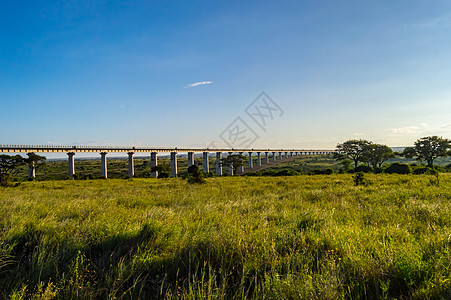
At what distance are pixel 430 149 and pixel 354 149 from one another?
55.7 feet

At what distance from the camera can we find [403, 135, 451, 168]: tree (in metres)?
56.9

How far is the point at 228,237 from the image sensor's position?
3.71 metres

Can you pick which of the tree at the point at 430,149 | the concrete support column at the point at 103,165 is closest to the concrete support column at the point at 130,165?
the concrete support column at the point at 103,165

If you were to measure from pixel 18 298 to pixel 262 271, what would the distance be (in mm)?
2592

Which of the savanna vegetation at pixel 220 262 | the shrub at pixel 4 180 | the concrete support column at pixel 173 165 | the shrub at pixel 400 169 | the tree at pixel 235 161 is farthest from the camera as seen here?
the concrete support column at pixel 173 165

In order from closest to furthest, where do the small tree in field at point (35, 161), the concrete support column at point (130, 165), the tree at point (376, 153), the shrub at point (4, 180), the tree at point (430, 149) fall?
1. the shrub at point (4, 180)
2. the small tree in field at point (35, 161)
3. the tree at point (430, 149)
4. the tree at point (376, 153)
5. the concrete support column at point (130, 165)

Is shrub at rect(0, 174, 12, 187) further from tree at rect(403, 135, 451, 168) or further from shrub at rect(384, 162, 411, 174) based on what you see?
tree at rect(403, 135, 451, 168)

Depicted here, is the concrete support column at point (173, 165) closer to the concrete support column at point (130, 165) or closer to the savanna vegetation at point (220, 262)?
the concrete support column at point (130, 165)

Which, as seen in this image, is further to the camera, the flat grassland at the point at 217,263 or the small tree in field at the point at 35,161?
the small tree in field at the point at 35,161

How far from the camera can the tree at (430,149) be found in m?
56.9

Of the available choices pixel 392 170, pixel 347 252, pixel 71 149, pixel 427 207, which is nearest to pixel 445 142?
pixel 392 170

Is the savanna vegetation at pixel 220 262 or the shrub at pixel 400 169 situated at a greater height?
the savanna vegetation at pixel 220 262

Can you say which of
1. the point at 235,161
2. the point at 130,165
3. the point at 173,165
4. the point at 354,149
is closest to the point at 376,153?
the point at 354,149

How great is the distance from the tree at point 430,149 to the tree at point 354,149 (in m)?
10.4
